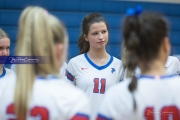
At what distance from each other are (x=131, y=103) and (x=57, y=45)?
1.01ft

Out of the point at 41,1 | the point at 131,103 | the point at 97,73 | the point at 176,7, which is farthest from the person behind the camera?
the point at 176,7

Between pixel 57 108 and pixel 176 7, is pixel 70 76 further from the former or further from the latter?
pixel 176 7

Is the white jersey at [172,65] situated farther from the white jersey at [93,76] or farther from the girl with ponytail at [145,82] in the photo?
the girl with ponytail at [145,82]

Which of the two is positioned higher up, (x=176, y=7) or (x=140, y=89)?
(x=176, y=7)

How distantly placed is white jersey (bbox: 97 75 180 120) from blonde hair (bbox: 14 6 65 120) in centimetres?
21

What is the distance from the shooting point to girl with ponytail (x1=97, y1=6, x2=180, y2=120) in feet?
3.40

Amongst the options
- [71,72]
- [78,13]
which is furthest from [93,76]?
[78,13]

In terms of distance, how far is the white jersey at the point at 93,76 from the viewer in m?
2.08

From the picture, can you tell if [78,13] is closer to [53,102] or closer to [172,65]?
[172,65]

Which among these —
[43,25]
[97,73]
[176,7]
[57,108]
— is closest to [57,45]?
[43,25]

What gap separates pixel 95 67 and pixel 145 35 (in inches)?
45.4

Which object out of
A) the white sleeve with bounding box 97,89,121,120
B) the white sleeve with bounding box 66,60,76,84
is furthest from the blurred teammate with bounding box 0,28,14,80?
the white sleeve with bounding box 97,89,121,120

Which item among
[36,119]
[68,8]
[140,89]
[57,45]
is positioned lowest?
[36,119]

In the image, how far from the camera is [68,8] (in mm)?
5453
